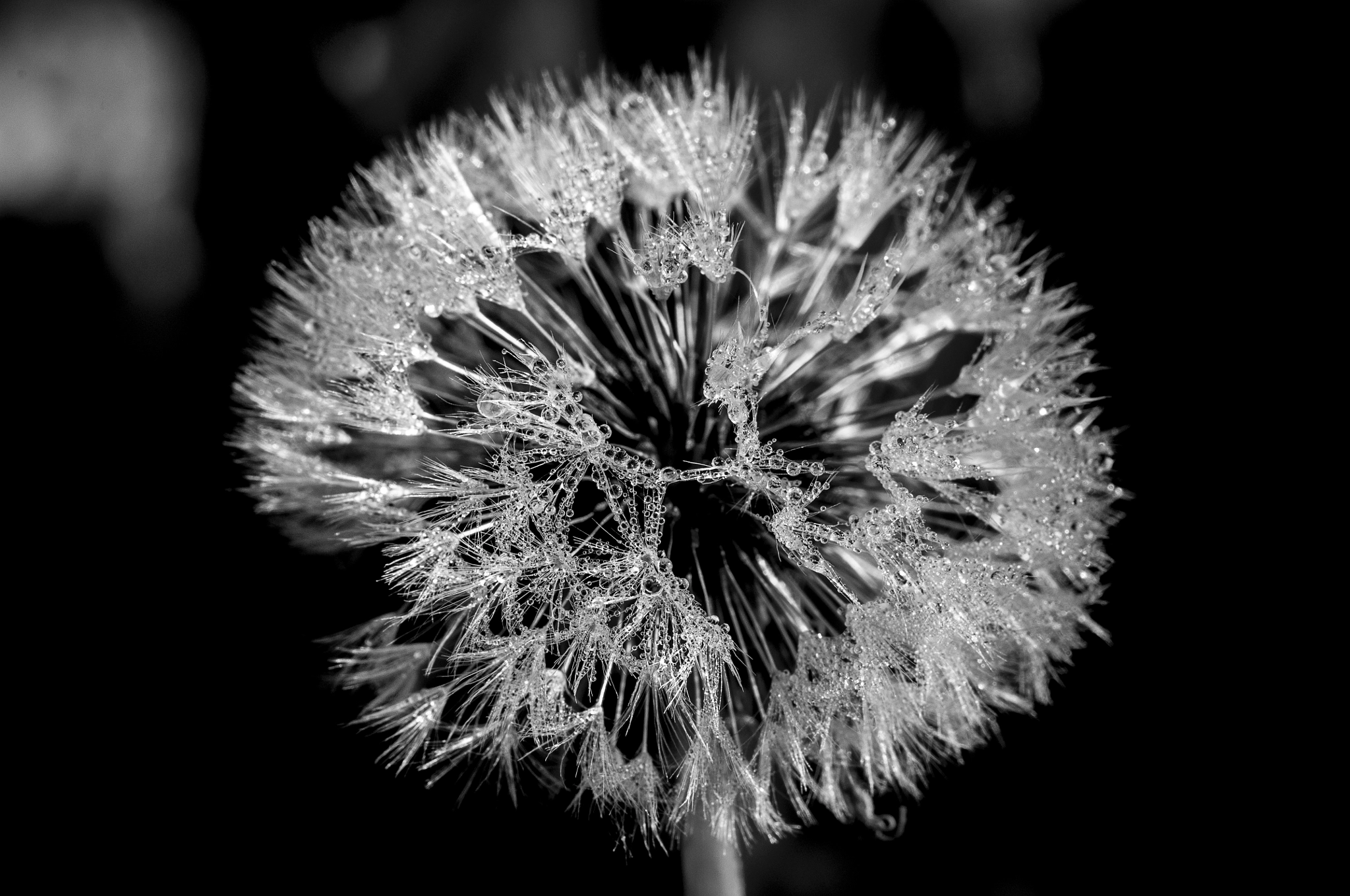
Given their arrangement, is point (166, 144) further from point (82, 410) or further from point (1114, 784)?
point (1114, 784)

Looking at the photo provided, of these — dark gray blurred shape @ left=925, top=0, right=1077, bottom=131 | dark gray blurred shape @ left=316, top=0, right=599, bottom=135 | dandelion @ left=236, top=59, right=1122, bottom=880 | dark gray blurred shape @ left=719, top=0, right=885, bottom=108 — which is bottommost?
dandelion @ left=236, top=59, right=1122, bottom=880

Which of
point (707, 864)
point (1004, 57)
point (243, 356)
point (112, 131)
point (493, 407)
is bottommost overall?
point (707, 864)

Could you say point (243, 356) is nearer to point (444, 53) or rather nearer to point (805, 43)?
point (444, 53)

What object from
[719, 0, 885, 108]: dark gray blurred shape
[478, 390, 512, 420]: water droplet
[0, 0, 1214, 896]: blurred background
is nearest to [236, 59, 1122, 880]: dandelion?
[478, 390, 512, 420]: water droplet

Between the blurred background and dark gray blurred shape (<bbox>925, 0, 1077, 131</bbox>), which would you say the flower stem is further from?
dark gray blurred shape (<bbox>925, 0, 1077, 131</bbox>)

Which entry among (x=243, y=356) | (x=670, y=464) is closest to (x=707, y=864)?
(x=670, y=464)

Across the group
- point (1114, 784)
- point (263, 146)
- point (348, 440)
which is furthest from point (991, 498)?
point (263, 146)
